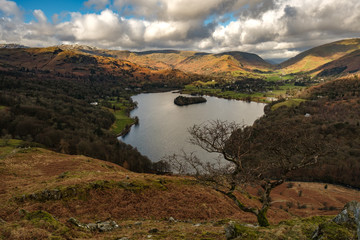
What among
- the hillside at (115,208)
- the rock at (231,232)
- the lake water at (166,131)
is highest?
the rock at (231,232)

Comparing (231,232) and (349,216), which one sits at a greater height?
(349,216)

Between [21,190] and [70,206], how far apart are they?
7.42 meters

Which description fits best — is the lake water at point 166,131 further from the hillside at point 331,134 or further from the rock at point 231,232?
the rock at point 231,232

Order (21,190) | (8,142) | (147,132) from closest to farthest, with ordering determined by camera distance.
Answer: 1. (21,190)
2. (8,142)
3. (147,132)

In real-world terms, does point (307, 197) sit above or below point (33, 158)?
below

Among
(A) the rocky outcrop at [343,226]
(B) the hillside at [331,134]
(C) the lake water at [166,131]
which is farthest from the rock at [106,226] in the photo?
(C) the lake water at [166,131]

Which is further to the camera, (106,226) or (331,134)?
(331,134)

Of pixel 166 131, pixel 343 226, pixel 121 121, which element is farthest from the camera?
pixel 121 121

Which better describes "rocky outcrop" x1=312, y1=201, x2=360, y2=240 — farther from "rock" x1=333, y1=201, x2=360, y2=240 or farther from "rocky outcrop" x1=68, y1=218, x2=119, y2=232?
"rocky outcrop" x1=68, y1=218, x2=119, y2=232

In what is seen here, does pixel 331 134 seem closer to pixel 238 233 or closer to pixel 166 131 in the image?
pixel 166 131

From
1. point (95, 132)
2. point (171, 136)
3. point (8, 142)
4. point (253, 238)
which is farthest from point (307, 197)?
point (95, 132)

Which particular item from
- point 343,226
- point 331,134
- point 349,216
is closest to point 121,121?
point 331,134

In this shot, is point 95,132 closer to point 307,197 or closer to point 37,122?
point 37,122

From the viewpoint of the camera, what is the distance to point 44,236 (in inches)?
393
